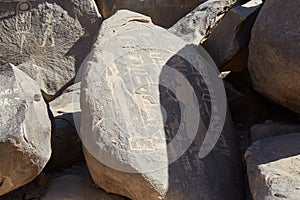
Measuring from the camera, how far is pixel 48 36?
2.58 m

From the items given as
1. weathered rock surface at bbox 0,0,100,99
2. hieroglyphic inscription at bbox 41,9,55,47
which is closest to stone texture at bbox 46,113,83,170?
weathered rock surface at bbox 0,0,100,99

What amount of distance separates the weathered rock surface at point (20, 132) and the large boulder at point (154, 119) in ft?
0.41

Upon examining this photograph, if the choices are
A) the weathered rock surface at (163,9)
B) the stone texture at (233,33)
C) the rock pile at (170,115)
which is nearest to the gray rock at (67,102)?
the rock pile at (170,115)

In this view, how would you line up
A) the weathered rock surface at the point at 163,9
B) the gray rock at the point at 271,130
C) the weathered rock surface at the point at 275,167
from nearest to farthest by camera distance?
the weathered rock surface at the point at 275,167, the gray rock at the point at 271,130, the weathered rock surface at the point at 163,9

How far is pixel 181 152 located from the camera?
1.90 m

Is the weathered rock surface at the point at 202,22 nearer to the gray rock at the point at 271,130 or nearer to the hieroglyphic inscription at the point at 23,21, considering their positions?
the gray rock at the point at 271,130

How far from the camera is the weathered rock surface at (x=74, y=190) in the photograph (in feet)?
6.35

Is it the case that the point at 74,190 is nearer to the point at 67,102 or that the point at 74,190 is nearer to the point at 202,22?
the point at 67,102

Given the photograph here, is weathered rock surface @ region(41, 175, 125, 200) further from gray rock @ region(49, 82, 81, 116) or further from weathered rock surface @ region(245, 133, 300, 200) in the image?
weathered rock surface @ region(245, 133, 300, 200)

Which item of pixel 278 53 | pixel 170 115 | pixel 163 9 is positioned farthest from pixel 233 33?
pixel 163 9

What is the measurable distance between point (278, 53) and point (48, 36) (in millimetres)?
1032

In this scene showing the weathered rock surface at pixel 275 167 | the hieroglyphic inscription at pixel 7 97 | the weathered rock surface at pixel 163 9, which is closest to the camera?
the weathered rock surface at pixel 275 167

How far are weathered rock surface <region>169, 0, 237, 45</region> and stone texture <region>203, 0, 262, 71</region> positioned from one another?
4cm

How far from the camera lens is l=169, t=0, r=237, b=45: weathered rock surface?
92.0 inches
